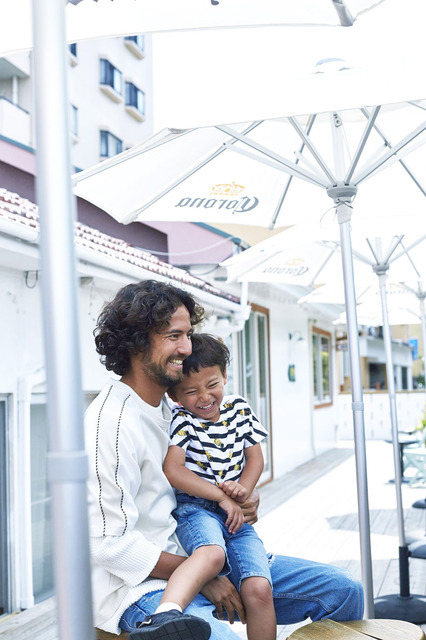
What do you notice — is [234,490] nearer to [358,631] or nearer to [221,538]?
[221,538]

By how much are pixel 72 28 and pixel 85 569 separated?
148cm

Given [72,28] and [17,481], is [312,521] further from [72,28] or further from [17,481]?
[72,28]

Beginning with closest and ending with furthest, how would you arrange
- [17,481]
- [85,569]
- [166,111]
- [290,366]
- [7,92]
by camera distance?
[85,569]
[166,111]
[17,481]
[290,366]
[7,92]

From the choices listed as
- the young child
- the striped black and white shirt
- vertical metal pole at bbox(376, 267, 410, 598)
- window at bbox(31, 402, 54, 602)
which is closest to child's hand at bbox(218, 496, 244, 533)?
the young child

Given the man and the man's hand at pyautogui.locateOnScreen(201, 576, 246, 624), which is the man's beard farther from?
the man's hand at pyautogui.locateOnScreen(201, 576, 246, 624)

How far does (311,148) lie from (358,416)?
51.9 inches

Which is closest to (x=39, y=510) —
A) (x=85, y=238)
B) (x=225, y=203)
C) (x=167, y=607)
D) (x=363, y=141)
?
(x=85, y=238)

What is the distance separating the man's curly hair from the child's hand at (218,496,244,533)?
58cm

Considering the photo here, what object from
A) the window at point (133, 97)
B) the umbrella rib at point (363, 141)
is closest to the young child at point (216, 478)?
the umbrella rib at point (363, 141)

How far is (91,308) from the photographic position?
670 centimetres

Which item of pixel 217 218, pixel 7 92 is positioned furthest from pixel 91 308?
pixel 7 92

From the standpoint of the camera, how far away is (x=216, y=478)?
2760mm

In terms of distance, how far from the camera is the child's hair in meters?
2.75

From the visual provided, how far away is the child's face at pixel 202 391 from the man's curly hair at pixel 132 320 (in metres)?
0.28
